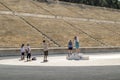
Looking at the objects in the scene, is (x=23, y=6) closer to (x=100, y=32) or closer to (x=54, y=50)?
(x=100, y=32)

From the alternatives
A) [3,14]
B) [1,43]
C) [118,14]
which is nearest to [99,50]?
[1,43]

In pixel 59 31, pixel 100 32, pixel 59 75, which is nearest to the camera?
pixel 59 75

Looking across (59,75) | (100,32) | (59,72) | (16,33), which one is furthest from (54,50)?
(100,32)

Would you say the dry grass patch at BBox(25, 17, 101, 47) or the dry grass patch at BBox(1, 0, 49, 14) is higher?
the dry grass patch at BBox(1, 0, 49, 14)

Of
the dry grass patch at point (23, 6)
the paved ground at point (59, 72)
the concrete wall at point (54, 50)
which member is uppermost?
the dry grass patch at point (23, 6)

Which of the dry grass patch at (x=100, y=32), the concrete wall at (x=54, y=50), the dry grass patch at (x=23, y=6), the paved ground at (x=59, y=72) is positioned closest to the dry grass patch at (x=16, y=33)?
the concrete wall at (x=54, y=50)

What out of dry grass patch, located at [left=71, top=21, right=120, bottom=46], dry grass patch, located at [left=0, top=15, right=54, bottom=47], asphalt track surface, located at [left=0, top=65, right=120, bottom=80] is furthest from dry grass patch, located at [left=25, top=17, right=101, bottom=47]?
asphalt track surface, located at [left=0, top=65, right=120, bottom=80]

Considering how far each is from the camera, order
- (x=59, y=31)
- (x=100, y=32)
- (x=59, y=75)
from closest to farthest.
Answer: (x=59, y=75), (x=59, y=31), (x=100, y=32)

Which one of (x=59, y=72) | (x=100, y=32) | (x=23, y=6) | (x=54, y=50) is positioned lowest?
(x=54, y=50)

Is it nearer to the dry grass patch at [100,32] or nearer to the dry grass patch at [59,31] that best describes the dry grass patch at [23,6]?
the dry grass patch at [59,31]

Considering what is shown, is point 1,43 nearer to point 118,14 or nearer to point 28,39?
point 28,39

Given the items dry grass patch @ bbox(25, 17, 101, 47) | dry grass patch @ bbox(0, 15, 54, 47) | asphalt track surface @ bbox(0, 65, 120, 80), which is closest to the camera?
asphalt track surface @ bbox(0, 65, 120, 80)

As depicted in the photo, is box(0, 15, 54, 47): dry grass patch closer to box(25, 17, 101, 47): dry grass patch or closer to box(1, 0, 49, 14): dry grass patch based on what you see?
box(25, 17, 101, 47): dry grass patch

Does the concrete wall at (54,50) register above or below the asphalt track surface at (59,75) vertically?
below
